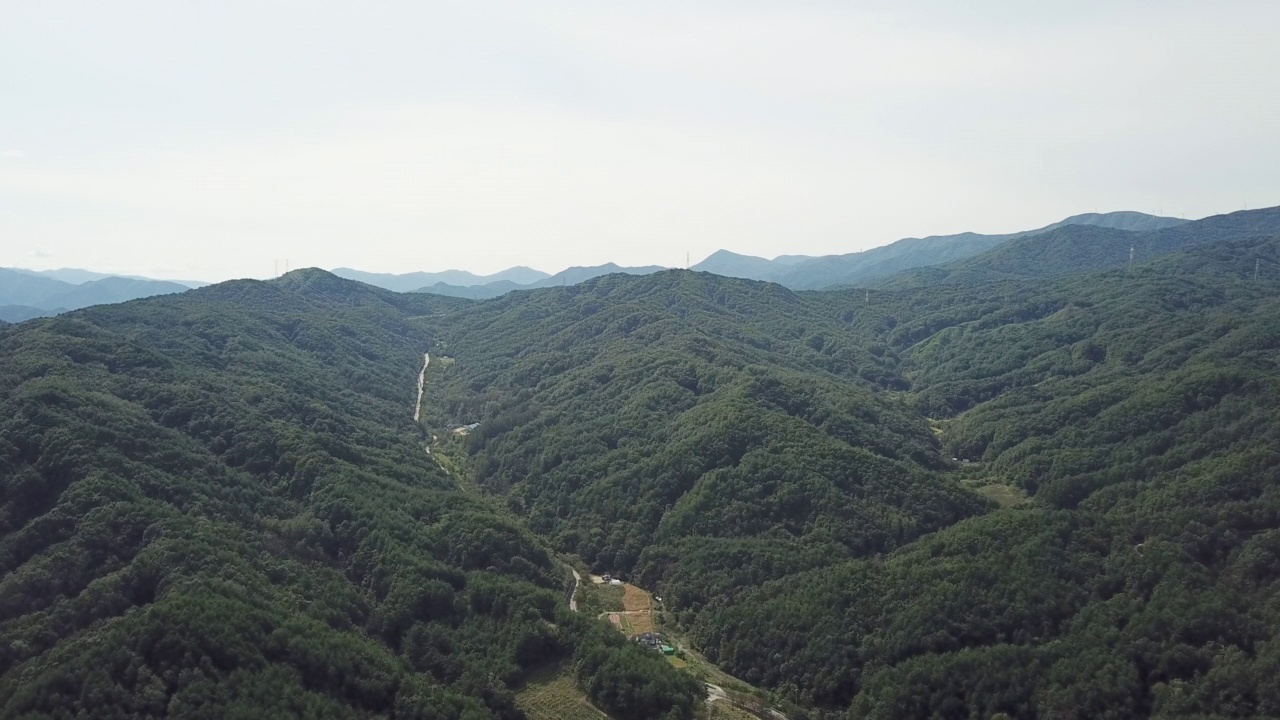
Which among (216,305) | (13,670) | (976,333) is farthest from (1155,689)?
(216,305)

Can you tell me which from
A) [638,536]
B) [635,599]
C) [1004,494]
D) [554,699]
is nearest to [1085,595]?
[1004,494]

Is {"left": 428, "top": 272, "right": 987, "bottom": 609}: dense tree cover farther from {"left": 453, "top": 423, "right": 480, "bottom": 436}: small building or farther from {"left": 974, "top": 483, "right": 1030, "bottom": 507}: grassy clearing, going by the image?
{"left": 974, "top": 483, "right": 1030, "bottom": 507}: grassy clearing

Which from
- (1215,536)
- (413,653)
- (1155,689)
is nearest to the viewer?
(1155,689)

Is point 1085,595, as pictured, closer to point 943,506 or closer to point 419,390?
point 943,506

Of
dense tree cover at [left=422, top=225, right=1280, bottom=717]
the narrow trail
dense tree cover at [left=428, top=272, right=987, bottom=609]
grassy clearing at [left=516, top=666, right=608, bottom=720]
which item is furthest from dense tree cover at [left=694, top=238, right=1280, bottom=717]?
the narrow trail

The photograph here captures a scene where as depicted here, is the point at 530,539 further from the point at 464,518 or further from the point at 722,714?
the point at 722,714

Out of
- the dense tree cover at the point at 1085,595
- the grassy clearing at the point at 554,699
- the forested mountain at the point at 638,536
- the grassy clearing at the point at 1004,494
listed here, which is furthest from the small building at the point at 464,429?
the grassy clearing at the point at 1004,494

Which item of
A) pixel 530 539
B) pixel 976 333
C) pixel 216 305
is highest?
pixel 216 305
